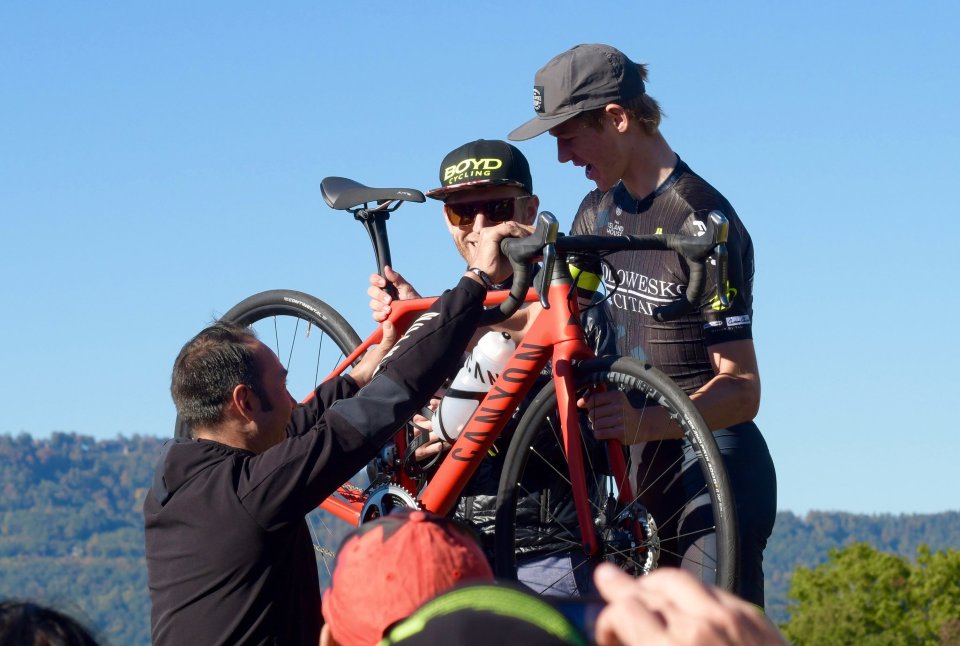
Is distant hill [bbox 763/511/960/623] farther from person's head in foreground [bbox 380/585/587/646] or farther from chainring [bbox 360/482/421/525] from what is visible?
person's head in foreground [bbox 380/585/587/646]

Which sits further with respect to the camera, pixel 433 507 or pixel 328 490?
pixel 433 507

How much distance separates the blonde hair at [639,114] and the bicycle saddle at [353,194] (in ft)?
2.95

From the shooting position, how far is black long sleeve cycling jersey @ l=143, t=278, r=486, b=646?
3111 mm

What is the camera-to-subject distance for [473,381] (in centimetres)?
418

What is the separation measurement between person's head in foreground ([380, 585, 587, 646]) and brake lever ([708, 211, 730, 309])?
7.81ft

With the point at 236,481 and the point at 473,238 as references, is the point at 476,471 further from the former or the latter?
the point at 236,481

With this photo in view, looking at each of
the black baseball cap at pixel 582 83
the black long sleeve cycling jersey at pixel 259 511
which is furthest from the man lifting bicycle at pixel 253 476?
the black baseball cap at pixel 582 83

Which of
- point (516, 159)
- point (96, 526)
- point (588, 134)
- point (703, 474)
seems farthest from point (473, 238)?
point (96, 526)

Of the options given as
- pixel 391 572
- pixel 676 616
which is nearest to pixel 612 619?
pixel 676 616

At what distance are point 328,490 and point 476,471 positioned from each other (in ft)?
3.83

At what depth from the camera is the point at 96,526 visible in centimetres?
18100

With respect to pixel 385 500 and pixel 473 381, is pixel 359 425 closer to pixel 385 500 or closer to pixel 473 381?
pixel 473 381

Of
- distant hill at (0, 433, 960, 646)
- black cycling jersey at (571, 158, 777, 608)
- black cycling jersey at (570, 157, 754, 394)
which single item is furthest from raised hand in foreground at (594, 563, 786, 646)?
distant hill at (0, 433, 960, 646)

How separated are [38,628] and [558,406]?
2.33 m
